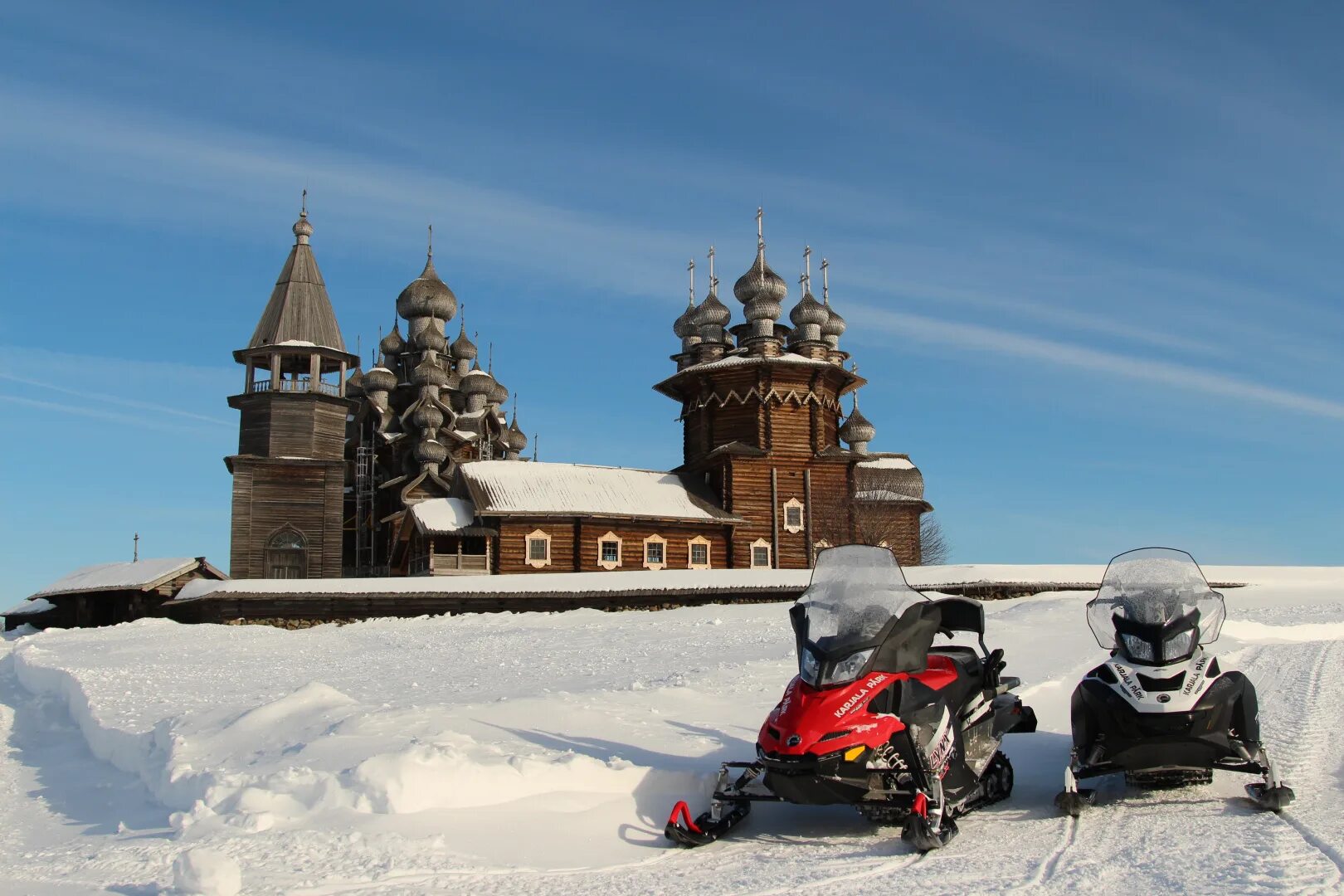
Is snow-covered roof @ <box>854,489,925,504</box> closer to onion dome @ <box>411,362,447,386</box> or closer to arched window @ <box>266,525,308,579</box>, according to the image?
arched window @ <box>266,525,308,579</box>

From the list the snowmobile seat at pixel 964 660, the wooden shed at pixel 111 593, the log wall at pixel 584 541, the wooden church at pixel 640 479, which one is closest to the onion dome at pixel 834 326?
the wooden church at pixel 640 479

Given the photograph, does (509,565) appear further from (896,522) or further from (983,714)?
(983,714)

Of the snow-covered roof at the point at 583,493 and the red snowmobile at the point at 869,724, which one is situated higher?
the snow-covered roof at the point at 583,493

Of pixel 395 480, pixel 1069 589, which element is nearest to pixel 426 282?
pixel 395 480

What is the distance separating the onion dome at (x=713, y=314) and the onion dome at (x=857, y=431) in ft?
25.7

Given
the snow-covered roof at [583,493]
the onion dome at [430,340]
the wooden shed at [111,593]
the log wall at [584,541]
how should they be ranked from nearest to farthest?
the wooden shed at [111,593]
the log wall at [584,541]
the snow-covered roof at [583,493]
the onion dome at [430,340]

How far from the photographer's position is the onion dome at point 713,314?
4172cm

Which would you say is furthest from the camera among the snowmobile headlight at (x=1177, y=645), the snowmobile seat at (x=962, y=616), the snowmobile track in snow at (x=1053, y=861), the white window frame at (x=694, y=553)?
the white window frame at (x=694, y=553)

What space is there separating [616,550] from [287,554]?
513 inches

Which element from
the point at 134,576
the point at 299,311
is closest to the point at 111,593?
the point at 134,576

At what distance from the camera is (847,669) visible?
620 cm

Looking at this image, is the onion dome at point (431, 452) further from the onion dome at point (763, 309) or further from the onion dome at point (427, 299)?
the onion dome at point (763, 309)

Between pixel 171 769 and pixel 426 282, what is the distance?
165ft

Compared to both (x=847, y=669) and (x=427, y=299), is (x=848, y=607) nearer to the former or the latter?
(x=847, y=669)
